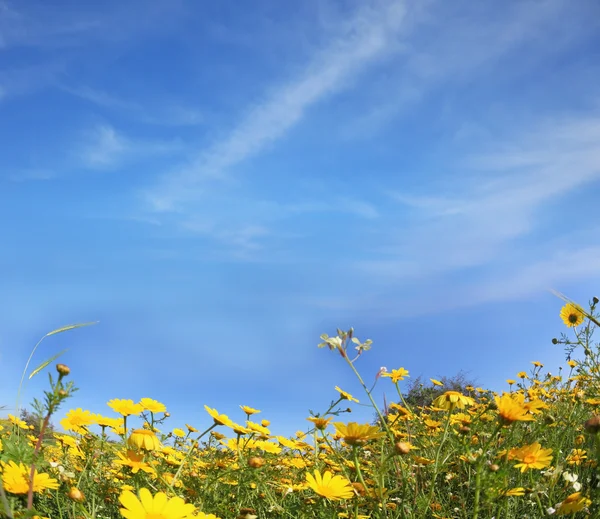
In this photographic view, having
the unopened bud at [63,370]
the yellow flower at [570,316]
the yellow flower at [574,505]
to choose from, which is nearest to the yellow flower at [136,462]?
the unopened bud at [63,370]

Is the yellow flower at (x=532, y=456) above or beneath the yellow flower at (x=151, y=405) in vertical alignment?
beneath

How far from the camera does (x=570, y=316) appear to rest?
15.3 feet

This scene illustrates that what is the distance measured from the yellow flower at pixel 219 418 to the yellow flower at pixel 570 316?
312 centimetres

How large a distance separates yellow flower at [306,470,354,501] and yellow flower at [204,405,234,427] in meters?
0.55

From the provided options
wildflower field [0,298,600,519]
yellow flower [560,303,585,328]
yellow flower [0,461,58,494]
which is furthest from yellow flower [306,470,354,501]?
yellow flower [560,303,585,328]

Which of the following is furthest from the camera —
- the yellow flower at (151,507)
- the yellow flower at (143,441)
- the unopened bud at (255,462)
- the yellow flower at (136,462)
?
the unopened bud at (255,462)

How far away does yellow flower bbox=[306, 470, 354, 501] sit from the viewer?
207 centimetres

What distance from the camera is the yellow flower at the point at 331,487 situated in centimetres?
207

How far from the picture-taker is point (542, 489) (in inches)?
91.7

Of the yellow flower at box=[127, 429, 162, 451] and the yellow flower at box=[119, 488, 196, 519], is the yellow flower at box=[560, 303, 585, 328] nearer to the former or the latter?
the yellow flower at box=[127, 429, 162, 451]

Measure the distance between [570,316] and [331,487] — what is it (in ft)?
10.9

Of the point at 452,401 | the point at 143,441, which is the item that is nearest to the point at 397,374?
the point at 452,401

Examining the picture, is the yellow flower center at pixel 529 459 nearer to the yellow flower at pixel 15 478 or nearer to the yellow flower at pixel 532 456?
the yellow flower at pixel 532 456

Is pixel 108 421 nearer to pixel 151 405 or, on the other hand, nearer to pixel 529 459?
pixel 151 405
